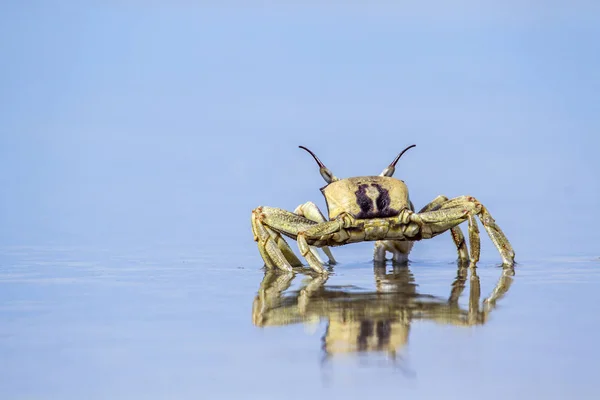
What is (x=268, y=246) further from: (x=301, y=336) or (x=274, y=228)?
(x=301, y=336)

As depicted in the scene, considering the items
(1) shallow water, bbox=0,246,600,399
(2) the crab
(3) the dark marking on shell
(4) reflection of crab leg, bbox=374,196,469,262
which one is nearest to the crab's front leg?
(2) the crab

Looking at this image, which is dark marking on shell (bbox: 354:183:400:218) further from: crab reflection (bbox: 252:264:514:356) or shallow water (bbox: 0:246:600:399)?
crab reflection (bbox: 252:264:514:356)

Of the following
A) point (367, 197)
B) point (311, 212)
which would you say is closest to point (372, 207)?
point (367, 197)

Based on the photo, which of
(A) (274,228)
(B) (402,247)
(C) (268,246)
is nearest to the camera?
(C) (268,246)

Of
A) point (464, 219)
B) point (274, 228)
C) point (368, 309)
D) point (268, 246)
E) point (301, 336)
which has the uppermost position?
point (464, 219)

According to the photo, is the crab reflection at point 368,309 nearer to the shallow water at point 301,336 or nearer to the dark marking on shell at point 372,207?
the shallow water at point 301,336

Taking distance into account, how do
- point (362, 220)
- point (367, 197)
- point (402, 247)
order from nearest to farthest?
point (362, 220)
point (367, 197)
point (402, 247)

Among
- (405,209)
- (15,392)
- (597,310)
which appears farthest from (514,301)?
(15,392)
